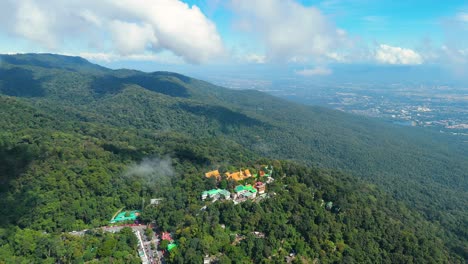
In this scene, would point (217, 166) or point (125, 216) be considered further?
point (217, 166)

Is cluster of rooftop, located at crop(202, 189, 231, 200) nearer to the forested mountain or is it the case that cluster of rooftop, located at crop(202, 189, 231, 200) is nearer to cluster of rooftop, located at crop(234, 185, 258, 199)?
cluster of rooftop, located at crop(234, 185, 258, 199)

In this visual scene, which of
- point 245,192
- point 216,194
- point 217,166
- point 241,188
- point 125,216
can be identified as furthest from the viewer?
point 217,166

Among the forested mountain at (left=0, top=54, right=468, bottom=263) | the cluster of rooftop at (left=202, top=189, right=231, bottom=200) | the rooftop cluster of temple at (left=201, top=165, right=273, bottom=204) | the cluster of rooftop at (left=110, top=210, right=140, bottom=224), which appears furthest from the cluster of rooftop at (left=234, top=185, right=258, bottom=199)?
the cluster of rooftop at (left=110, top=210, right=140, bottom=224)

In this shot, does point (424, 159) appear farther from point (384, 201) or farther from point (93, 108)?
point (93, 108)

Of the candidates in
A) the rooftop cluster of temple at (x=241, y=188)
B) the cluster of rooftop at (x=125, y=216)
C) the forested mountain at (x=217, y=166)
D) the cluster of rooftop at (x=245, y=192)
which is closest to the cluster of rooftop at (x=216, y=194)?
the rooftop cluster of temple at (x=241, y=188)

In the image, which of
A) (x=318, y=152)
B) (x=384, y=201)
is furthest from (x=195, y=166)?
(x=318, y=152)

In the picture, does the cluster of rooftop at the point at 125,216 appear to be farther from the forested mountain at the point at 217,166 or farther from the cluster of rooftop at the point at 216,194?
the cluster of rooftop at the point at 216,194

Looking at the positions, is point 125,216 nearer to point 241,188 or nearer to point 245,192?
point 241,188

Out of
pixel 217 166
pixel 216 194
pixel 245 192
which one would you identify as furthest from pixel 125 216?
pixel 217 166

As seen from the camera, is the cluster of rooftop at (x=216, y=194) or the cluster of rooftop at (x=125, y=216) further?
the cluster of rooftop at (x=216, y=194)

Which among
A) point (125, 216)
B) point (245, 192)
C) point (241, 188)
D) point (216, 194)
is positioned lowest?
point (125, 216)
